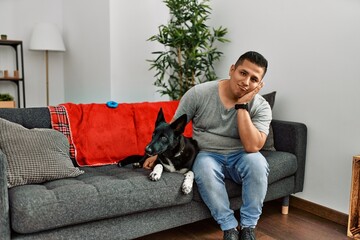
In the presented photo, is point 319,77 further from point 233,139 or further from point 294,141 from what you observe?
point 233,139

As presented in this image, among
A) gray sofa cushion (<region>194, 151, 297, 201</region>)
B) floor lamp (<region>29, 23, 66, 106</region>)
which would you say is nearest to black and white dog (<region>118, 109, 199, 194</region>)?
gray sofa cushion (<region>194, 151, 297, 201</region>)

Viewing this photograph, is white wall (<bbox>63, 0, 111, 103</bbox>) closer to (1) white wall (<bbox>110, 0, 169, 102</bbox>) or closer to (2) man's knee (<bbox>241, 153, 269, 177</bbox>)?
(1) white wall (<bbox>110, 0, 169, 102</bbox>)

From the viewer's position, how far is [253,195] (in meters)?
1.81

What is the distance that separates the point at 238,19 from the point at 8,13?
124 inches

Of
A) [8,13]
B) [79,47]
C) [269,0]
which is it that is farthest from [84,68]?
[269,0]

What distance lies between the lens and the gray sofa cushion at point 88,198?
4.61 feet

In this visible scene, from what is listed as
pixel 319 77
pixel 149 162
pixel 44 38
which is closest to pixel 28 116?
pixel 149 162

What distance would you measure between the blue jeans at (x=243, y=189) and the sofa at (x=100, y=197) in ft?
0.30

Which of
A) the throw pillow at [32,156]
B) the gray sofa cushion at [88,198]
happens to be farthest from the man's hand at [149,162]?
the throw pillow at [32,156]

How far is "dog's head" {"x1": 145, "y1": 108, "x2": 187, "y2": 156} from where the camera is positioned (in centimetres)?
174

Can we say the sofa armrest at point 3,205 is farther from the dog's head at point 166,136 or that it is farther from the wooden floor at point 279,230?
the wooden floor at point 279,230

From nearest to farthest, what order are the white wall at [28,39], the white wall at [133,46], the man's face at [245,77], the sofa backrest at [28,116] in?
the man's face at [245,77] → the sofa backrest at [28,116] → the white wall at [133,46] → the white wall at [28,39]

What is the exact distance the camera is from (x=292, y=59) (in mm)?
2549

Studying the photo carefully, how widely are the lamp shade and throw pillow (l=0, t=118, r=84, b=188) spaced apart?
2.78 meters
